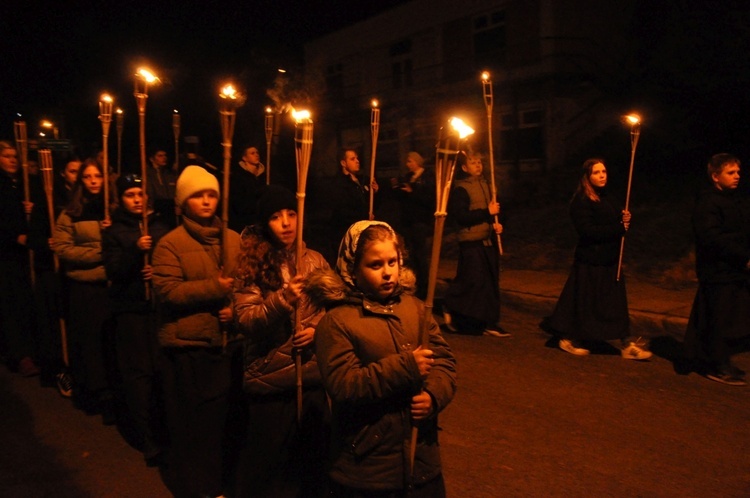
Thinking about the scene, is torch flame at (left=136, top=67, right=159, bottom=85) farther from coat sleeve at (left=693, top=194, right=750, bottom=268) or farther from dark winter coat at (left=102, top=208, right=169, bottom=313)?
coat sleeve at (left=693, top=194, right=750, bottom=268)

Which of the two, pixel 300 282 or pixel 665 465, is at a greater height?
pixel 300 282

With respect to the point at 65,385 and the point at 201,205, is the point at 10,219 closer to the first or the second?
the point at 65,385

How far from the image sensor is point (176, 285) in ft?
12.0

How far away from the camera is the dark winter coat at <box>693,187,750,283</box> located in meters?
5.81

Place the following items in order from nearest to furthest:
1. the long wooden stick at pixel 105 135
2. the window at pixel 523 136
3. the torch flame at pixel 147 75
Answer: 1. the torch flame at pixel 147 75
2. the long wooden stick at pixel 105 135
3. the window at pixel 523 136

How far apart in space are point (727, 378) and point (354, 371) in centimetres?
445

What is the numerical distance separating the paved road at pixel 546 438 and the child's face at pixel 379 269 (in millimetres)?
1840

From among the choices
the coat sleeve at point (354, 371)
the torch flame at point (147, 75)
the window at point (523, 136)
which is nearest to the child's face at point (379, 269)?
the coat sleeve at point (354, 371)

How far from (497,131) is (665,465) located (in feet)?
74.1

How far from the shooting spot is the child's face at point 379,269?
2.73m

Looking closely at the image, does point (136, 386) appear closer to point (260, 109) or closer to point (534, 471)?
point (534, 471)

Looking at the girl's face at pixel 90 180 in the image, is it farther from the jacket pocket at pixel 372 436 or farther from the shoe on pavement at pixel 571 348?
the shoe on pavement at pixel 571 348

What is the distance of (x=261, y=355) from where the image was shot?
3436mm

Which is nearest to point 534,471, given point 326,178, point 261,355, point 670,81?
point 261,355
